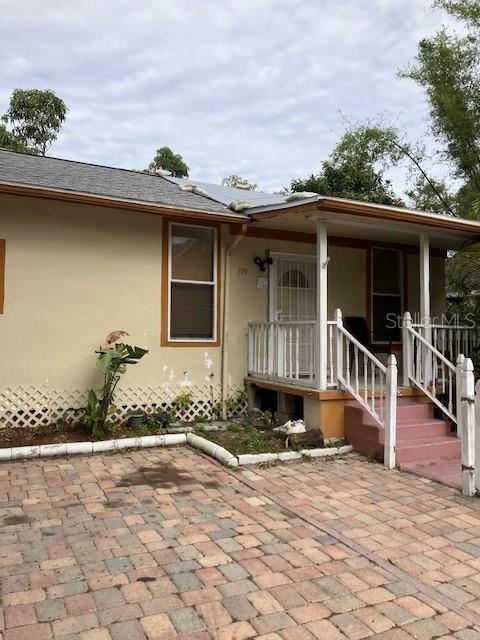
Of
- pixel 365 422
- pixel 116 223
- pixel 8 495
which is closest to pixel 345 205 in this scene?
pixel 365 422

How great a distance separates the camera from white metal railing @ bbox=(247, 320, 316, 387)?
252 inches

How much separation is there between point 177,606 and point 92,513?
149cm

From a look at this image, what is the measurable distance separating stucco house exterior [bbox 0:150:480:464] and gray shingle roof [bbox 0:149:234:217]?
42mm

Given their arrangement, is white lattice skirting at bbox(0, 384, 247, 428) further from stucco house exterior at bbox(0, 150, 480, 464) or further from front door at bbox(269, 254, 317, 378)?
front door at bbox(269, 254, 317, 378)

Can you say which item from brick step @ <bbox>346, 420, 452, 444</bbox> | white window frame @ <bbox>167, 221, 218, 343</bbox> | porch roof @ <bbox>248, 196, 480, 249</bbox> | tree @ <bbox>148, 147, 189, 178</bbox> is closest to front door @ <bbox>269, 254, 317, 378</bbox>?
porch roof @ <bbox>248, 196, 480, 249</bbox>

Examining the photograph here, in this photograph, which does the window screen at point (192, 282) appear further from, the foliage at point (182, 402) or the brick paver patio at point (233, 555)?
the brick paver patio at point (233, 555)

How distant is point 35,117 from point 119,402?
1348 centimetres

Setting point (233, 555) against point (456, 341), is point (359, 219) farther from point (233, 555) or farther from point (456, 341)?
point (233, 555)

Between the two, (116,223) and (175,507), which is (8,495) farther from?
(116,223)

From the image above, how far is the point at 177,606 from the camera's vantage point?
2549 millimetres

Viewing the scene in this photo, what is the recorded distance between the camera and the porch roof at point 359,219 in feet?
19.2

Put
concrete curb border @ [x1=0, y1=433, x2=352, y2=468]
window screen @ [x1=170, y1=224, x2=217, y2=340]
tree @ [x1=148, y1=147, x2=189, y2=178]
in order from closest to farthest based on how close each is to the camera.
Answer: concrete curb border @ [x1=0, y1=433, x2=352, y2=468] → window screen @ [x1=170, y1=224, x2=217, y2=340] → tree @ [x1=148, y1=147, x2=189, y2=178]

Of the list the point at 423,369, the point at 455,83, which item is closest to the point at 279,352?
the point at 423,369

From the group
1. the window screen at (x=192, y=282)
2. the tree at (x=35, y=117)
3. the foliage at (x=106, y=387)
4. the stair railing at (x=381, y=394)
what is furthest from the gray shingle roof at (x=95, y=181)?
the tree at (x=35, y=117)
